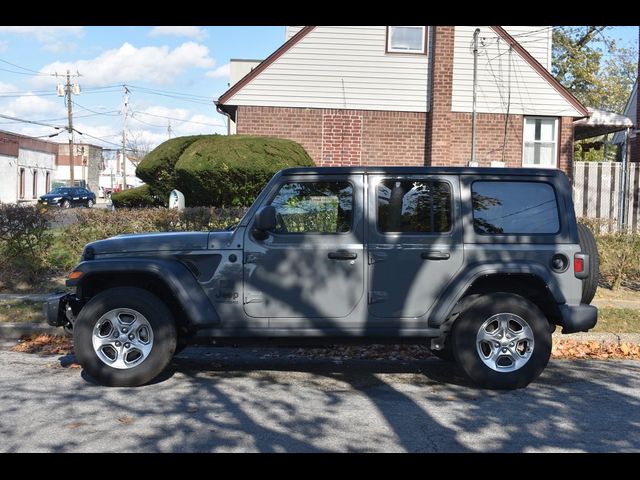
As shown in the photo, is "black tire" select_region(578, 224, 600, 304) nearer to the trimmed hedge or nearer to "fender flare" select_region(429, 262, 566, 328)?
"fender flare" select_region(429, 262, 566, 328)

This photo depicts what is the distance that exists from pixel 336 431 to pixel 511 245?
2382 mm

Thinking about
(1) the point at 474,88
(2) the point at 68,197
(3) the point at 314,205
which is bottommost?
(3) the point at 314,205

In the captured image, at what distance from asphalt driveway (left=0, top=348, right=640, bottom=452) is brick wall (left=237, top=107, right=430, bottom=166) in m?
10.8

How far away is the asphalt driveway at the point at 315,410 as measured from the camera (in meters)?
4.83

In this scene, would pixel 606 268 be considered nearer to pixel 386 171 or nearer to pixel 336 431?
pixel 386 171

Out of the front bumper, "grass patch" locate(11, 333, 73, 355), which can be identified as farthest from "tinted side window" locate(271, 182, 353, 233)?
"grass patch" locate(11, 333, 73, 355)

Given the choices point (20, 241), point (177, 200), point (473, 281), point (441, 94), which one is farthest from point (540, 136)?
point (473, 281)

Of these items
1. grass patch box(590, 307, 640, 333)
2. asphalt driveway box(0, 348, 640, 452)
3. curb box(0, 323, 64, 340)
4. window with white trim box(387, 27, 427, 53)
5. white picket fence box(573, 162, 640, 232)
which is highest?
window with white trim box(387, 27, 427, 53)

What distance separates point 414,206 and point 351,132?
11549 mm

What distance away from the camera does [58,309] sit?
21.0ft

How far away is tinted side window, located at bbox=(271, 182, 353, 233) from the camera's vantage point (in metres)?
6.36

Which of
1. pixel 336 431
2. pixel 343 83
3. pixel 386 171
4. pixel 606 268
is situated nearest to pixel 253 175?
pixel 343 83

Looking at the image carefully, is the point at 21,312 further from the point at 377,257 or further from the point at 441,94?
the point at 441,94

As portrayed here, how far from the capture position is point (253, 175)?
45.0ft
